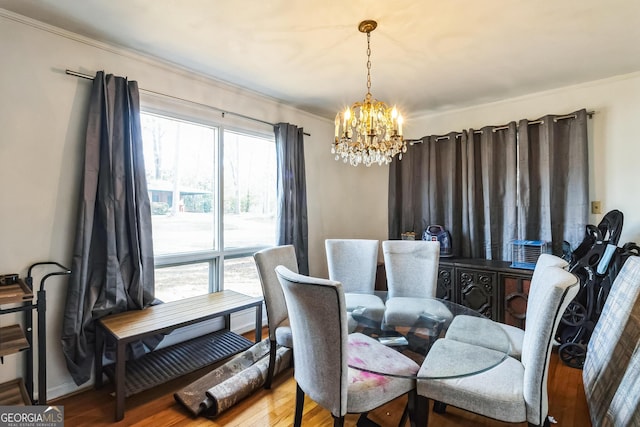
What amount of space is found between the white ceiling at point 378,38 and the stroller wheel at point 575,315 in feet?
6.43

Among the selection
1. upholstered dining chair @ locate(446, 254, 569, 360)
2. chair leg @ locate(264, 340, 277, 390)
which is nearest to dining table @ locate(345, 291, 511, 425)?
upholstered dining chair @ locate(446, 254, 569, 360)

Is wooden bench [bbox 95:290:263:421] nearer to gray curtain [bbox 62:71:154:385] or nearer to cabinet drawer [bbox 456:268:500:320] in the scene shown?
gray curtain [bbox 62:71:154:385]

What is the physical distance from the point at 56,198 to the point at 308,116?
2.56 m

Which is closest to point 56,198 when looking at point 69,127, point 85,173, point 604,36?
point 85,173

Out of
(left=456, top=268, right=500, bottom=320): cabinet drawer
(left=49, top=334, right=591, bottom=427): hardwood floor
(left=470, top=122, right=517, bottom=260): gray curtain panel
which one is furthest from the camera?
(left=470, top=122, right=517, bottom=260): gray curtain panel

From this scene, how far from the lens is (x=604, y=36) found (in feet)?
6.79

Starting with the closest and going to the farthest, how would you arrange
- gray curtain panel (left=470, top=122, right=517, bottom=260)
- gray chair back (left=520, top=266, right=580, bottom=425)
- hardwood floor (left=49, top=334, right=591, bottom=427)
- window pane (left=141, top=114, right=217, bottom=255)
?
gray chair back (left=520, top=266, right=580, bottom=425) → hardwood floor (left=49, top=334, right=591, bottom=427) → window pane (left=141, top=114, right=217, bottom=255) → gray curtain panel (left=470, top=122, right=517, bottom=260)

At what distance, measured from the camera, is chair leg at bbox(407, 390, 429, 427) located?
1501mm

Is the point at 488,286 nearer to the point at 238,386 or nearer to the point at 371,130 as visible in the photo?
the point at 371,130

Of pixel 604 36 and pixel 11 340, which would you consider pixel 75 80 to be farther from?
pixel 604 36

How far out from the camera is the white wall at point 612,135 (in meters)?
2.66

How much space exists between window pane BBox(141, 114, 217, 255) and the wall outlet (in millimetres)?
3536

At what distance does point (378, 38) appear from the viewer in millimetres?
2088

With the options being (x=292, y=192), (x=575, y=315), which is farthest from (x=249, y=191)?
(x=575, y=315)
